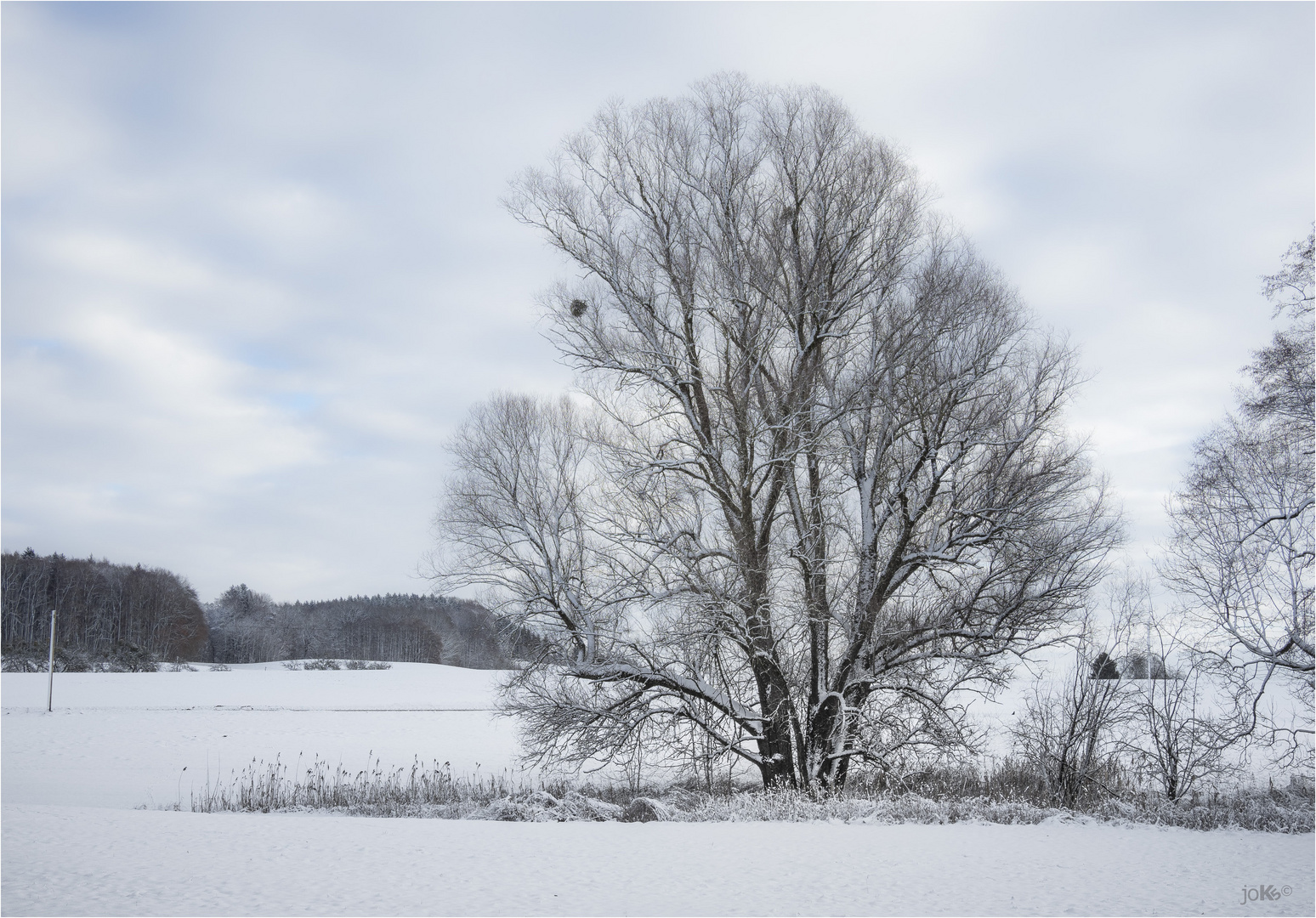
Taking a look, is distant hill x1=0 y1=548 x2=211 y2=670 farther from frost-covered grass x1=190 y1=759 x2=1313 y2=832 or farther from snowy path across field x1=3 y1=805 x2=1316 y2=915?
snowy path across field x1=3 y1=805 x2=1316 y2=915

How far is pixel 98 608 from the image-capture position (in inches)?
2505

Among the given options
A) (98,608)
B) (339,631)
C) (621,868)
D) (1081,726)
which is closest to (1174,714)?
(1081,726)

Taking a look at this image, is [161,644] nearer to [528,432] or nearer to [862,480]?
[528,432]

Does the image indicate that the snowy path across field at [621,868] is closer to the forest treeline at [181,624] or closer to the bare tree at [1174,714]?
the bare tree at [1174,714]

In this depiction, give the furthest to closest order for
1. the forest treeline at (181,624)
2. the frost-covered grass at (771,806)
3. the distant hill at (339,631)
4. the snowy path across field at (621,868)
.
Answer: the distant hill at (339,631), the forest treeline at (181,624), the frost-covered grass at (771,806), the snowy path across field at (621,868)

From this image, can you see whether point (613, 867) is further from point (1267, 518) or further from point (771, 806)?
point (1267, 518)

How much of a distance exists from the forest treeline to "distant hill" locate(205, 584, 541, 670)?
123 millimetres

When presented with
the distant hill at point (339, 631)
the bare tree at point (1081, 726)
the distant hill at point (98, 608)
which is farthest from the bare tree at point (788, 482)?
the distant hill at point (339, 631)

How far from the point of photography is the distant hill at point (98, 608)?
56781 millimetres

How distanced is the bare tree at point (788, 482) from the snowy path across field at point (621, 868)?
3.03 m

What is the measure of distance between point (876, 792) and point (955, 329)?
7.22m

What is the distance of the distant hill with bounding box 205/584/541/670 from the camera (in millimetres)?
79688

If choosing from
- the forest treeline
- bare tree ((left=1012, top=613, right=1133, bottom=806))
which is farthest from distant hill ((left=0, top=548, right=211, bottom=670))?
bare tree ((left=1012, top=613, right=1133, bottom=806))

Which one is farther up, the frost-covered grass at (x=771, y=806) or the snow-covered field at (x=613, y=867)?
the snow-covered field at (x=613, y=867)
